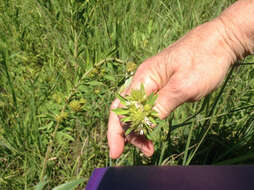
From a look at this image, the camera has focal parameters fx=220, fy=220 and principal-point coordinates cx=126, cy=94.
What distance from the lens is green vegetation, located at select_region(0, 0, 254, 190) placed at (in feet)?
4.55

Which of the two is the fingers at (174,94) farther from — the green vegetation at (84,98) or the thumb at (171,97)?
the green vegetation at (84,98)

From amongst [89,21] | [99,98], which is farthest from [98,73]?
[89,21]

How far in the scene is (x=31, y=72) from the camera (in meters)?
1.72

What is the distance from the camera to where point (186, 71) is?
105cm

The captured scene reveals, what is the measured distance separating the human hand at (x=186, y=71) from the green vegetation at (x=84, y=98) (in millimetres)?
102

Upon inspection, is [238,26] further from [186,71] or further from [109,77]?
[109,77]

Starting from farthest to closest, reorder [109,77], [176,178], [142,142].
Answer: [109,77] < [142,142] < [176,178]

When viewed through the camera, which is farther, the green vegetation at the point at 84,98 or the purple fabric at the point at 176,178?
the green vegetation at the point at 84,98

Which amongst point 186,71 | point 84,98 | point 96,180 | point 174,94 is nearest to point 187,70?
point 186,71

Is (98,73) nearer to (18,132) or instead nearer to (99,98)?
(99,98)

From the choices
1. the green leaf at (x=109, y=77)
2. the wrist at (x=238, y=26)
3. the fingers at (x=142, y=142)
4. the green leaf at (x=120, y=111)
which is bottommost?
the fingers at (x=142, y=142)

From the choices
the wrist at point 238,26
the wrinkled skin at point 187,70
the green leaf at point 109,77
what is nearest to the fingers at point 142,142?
the wrinkled skin at point 187,70

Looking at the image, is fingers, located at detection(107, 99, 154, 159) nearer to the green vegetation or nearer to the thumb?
the green vegetation

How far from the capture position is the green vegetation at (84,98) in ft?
4.55
